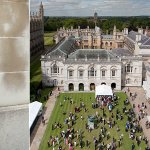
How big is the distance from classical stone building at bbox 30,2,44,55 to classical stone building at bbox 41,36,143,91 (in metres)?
31.2

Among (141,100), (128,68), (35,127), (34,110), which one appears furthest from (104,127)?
(128,68)

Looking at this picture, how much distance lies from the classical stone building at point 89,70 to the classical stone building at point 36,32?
102 feet

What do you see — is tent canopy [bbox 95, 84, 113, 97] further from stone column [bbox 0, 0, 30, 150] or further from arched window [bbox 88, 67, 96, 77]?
stone column [bbox 0, 0, 30, 150]

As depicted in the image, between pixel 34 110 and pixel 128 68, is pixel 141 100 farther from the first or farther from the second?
pixel 34 110

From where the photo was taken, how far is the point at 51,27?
578 ft

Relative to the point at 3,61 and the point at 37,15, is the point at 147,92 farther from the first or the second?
the point at 37,15

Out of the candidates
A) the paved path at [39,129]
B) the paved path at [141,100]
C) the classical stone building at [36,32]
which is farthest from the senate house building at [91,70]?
the classical stone building at [36,32]

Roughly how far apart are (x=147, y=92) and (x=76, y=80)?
11.9 meters

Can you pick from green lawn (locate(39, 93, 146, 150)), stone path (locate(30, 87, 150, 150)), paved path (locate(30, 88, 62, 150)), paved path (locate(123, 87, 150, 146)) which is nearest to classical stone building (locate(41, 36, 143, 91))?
paved path (locate(123, 87, 150, 146))

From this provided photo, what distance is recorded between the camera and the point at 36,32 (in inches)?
3688

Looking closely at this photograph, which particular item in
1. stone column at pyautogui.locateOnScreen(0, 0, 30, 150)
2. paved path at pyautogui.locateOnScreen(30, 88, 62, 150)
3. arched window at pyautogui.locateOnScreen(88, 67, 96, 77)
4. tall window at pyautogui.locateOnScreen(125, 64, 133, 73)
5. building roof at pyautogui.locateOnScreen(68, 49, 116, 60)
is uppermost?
stone column at pyautogui.locateOnScreen(0, 0, 30, 150)

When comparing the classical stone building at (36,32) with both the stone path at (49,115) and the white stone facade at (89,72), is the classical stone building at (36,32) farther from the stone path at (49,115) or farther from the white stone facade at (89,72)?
the stone path at (49,115)

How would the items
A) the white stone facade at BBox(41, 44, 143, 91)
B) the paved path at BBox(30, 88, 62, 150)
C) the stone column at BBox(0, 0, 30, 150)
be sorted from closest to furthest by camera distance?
the stone column at BBox(0, 0, 30, 150), the paved path at BBox(30, 88, 62, 150), the white stone facade at BBox(41, 44, 143, 91)

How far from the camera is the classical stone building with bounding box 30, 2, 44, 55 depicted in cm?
8719
